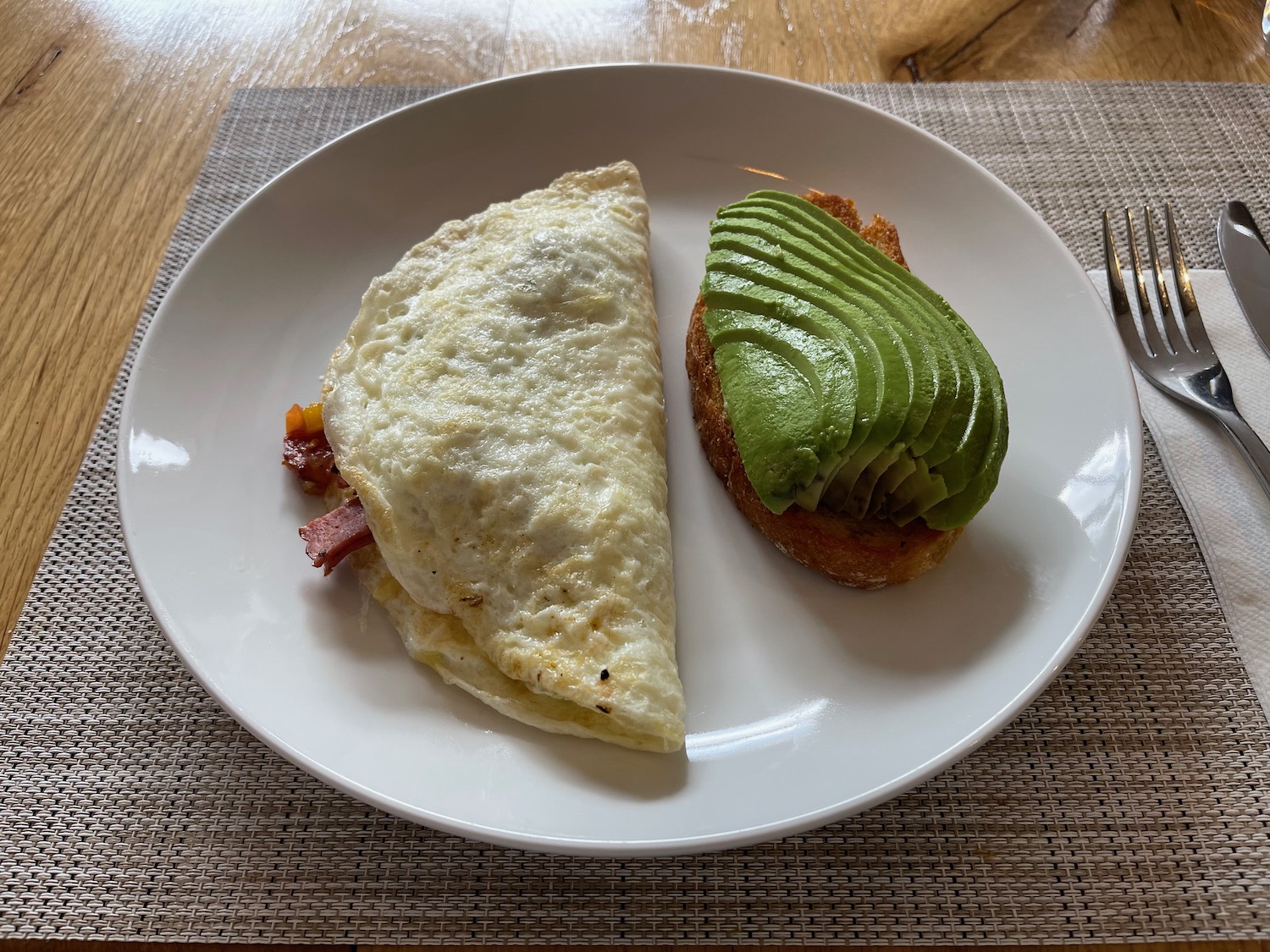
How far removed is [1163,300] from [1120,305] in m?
0.12

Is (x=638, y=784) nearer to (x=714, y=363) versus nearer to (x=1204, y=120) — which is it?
(x=714, y=363)

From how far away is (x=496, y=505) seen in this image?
174 cm

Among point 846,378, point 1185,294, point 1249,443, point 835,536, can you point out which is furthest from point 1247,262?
point 835,536

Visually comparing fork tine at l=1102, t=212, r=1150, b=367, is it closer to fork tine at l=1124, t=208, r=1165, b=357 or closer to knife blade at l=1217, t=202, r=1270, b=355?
fork tine at l=1124, t=208, r=1165, b=357

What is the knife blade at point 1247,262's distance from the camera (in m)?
2.26

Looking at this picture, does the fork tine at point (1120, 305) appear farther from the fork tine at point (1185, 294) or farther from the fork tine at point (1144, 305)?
the fork tine at point (1185, 294)

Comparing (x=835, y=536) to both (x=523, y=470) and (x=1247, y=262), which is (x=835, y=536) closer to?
(x=523, y=470)

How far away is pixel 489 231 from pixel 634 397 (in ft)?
2.18

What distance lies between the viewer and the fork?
204 cm

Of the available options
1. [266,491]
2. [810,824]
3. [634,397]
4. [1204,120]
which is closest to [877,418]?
[634,397]

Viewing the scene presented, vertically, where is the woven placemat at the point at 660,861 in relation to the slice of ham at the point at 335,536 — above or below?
below

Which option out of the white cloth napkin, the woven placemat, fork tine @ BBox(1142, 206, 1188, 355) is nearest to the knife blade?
the white cloth napkin

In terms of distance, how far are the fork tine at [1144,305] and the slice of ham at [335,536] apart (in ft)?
6.75

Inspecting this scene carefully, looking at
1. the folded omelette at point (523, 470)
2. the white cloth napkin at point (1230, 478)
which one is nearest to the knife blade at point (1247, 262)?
the white cloth napkin at point (1230, 478)
